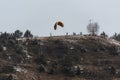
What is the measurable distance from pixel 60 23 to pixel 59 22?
1.57 metres

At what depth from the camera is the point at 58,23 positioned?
19050cm

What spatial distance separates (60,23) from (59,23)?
1.53m

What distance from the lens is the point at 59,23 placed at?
618ft

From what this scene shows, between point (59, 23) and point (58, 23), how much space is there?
6.65 ft

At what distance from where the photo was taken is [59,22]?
188 metres

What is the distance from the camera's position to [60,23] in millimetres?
187000

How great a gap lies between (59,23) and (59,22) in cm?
31

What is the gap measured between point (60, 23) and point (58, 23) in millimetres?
3558

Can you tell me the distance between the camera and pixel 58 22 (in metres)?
190
